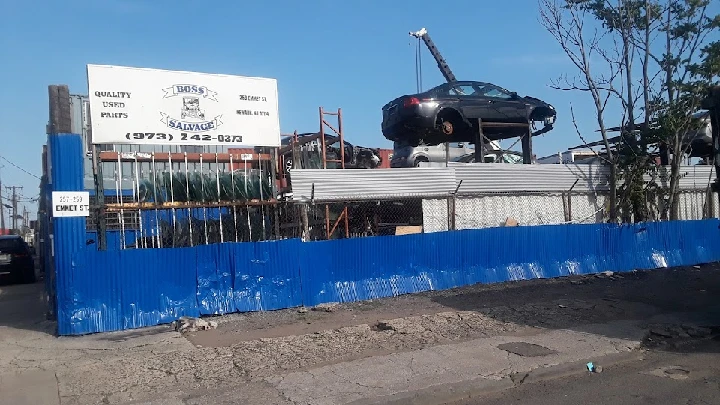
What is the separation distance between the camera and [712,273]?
14.5 meters

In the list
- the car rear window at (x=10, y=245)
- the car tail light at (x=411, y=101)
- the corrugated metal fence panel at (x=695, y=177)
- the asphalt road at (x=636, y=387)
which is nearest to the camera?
the asphalt road at (x=636, y=387)

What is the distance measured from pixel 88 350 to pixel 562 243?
10.1 metres

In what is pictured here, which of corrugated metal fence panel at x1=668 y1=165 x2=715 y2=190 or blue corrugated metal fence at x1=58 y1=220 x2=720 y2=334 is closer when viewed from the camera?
blue corrugated metal fence at x1=58 y1=220 x2=720 y2=334

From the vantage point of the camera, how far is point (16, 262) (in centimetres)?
1825

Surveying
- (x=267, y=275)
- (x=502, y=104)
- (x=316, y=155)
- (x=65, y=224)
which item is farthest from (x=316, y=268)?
(x=502, y=104)

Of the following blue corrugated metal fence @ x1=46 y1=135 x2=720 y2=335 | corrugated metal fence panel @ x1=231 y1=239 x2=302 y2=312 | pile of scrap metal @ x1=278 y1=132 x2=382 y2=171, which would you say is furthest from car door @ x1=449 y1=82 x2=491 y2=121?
corrugated metal fence panel @ x1=231 y1=239 x2=302 y2=312

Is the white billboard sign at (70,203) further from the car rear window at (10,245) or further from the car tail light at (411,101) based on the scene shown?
the car rear window at (10,245)

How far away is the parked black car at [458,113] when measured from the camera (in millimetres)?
14164

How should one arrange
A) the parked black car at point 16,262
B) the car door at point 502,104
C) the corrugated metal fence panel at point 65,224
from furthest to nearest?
1. the parked black car at point 16,262
2. the car door at point 502,104
3. the corrugated metal fence panel at point 65,224

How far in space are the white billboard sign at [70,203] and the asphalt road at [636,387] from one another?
641cm

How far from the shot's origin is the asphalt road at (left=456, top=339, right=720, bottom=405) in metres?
6.05

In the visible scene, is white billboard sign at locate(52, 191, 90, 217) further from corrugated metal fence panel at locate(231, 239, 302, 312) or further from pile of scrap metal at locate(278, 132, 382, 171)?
pile of scrap metal at locate(278, 132, 382, 171)

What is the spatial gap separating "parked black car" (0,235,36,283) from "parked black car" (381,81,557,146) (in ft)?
38.3

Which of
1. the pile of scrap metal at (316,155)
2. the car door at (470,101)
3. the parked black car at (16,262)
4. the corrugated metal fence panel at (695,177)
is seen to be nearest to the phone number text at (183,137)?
the pile of scrap metal at (316,155)
